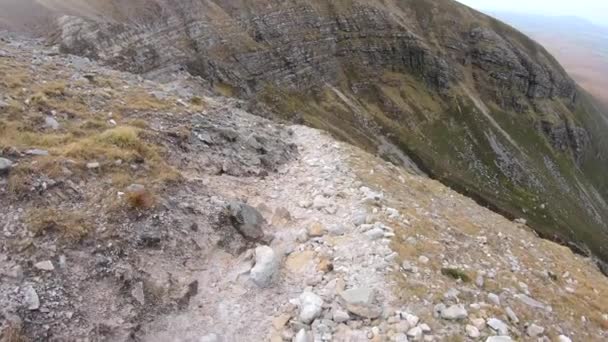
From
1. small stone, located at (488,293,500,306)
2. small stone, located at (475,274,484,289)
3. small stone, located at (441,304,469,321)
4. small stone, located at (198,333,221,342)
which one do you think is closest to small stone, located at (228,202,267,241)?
small stone, located at (198,333,221,342)

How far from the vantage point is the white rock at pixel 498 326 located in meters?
10.6

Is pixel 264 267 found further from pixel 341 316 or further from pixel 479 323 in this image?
pixel 479 323

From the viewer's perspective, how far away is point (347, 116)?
120 meters

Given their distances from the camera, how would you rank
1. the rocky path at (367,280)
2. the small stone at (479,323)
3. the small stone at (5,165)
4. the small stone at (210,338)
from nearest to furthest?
the small stone at (210,338) < the rocky path at (367,280) < the small stone at (479,323) < the small stone at (5,165)

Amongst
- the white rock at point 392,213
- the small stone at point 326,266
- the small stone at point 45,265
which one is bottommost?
the small stone at point 45,265

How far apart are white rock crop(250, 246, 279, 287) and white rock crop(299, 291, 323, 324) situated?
3.65 feet

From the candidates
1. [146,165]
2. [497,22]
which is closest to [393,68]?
[497,22]

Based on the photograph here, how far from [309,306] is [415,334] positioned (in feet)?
7.99

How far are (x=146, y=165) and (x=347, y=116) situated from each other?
10697 centimetres

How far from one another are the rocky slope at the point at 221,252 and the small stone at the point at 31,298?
28 mm

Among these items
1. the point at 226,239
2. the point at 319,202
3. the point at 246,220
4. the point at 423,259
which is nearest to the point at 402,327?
the point at 423,259

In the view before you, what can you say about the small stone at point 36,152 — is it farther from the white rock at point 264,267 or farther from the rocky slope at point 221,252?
the white rock at point 264,267

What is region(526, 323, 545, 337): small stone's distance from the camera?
442 inches

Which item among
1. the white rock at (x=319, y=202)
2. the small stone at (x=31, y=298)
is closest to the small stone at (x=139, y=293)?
the small stone at (x=31, y=298)
